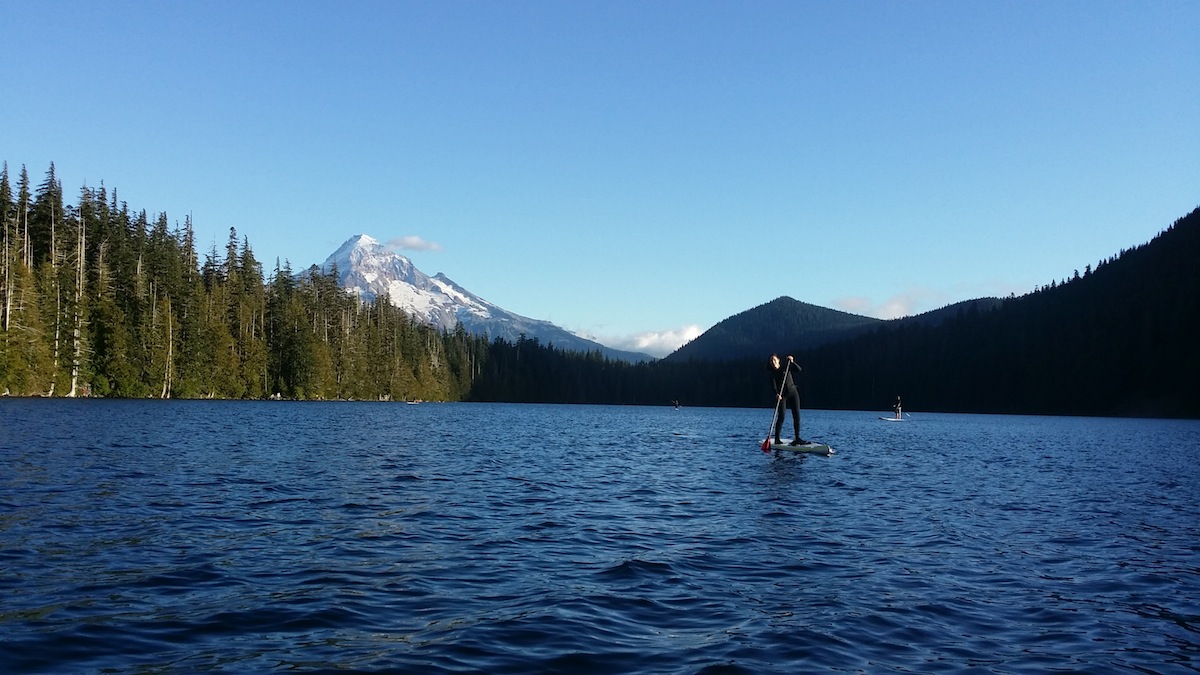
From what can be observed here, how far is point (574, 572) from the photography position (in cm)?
1502

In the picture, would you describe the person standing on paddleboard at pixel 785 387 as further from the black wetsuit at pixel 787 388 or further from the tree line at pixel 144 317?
the tree line at pixel 144 317

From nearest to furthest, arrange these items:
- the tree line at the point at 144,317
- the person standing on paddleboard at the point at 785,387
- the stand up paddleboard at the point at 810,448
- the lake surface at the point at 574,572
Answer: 1. the lake surface at the point at 574,572
2. the person standing on paddleboard at the point at 785,387
3. the stand up paddleboard at the point at 810,448
4. the tree line at the point at 144,317

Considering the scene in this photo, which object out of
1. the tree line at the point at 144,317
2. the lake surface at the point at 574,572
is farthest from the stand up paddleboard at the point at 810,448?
the tree line at the point at 144,317

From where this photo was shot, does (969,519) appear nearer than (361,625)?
No

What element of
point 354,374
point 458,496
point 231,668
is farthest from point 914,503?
point 354,374

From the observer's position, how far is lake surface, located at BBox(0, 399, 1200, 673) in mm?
10328

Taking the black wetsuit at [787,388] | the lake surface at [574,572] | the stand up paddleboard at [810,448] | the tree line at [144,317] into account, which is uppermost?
the tree line at [144,317]

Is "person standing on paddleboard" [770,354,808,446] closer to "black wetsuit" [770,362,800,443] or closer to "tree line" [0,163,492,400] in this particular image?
"black wetsuit" [770,362,800,443]

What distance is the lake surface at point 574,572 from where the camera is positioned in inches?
407

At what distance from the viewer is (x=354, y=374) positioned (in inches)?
7023

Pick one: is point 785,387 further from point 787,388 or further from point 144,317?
point 144,317

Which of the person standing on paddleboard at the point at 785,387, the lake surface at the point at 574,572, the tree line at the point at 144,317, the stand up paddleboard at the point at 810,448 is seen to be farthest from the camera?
the tree line at the point at 144,317

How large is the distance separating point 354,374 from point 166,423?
122 metres

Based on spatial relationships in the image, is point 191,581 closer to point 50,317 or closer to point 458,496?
point 458,496
